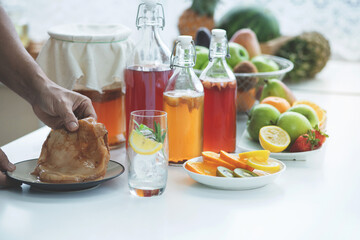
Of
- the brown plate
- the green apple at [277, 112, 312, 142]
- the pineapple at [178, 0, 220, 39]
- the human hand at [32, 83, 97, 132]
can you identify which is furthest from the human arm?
the pineapple at [178, 0, 220, 39]

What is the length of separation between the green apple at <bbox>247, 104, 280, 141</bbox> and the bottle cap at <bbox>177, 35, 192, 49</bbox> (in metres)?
0.32

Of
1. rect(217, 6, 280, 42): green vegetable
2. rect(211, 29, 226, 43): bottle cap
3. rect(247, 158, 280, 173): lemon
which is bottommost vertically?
rect(247, 158, 280, 173): lemon

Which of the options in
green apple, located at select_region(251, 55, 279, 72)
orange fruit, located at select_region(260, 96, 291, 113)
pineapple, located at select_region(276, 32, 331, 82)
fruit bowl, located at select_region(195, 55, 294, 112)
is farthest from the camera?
pineapple, located at select_region(276, 32, 331, 82)

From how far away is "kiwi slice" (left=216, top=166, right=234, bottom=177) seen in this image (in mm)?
1092

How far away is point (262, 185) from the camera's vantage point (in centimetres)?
110

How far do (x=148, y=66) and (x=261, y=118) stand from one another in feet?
1.04

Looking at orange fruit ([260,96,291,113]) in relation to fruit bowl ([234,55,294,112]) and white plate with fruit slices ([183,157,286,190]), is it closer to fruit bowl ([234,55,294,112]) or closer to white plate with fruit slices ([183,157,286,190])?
fruit bowl ([234,55,294,112])

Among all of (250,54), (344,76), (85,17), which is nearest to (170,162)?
(250,54)

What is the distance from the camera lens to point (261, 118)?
1375mm

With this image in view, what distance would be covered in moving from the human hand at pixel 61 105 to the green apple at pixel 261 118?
429 millimetres

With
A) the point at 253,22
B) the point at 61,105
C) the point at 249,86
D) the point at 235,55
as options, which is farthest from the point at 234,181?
the point at 253,22

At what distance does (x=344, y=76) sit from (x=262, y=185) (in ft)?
4.77

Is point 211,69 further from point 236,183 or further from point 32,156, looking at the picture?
point 32,156

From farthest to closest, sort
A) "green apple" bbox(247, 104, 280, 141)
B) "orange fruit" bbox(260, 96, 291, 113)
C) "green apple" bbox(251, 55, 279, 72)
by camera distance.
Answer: "green apple" bbox(251, 55, 279, 72), "orange fruit" bbox(260, 96, 291, 113), "green apple" bbox(247, 104, 280, 141)
